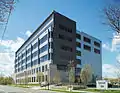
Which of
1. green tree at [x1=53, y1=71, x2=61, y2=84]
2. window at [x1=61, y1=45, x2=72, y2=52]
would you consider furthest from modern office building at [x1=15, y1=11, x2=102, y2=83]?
green tree at [x1=53, y1=71, x2=61, y2=84]

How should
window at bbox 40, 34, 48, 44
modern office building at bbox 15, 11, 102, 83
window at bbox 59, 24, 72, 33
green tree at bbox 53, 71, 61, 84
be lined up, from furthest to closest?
1. window at bbox 40, 34, 48, 44
2. window at bbox 59, 24, 72, 33
3. modern office building at bbox 15, 11, 102, 83
4. green tree at bbox 53, 71, 61, 84

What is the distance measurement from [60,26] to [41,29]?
12120mm

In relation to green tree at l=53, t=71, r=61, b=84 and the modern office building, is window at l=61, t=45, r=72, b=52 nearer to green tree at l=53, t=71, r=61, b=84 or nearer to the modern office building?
the modern office building

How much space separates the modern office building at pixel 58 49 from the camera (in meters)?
92.0

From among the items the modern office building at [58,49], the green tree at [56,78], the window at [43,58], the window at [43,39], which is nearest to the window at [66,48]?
the modern office building at [58,49]

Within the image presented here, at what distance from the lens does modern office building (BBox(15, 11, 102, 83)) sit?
302 feet

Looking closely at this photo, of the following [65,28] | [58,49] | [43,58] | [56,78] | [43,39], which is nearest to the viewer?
[56,78]

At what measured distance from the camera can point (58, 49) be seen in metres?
92.7

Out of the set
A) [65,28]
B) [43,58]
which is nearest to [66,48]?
[65,28]

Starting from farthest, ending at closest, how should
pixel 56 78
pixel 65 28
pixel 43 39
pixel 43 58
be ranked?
pixel 43 39, pixel 65 28, pixel 43 58, pixel 56 78

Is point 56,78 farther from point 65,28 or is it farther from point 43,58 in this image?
point 65,28

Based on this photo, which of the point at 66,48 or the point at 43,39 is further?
the point at 43,39

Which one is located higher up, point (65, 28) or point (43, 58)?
point (65, 28)

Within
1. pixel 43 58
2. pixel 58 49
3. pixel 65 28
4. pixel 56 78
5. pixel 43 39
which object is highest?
pixel 65 28
